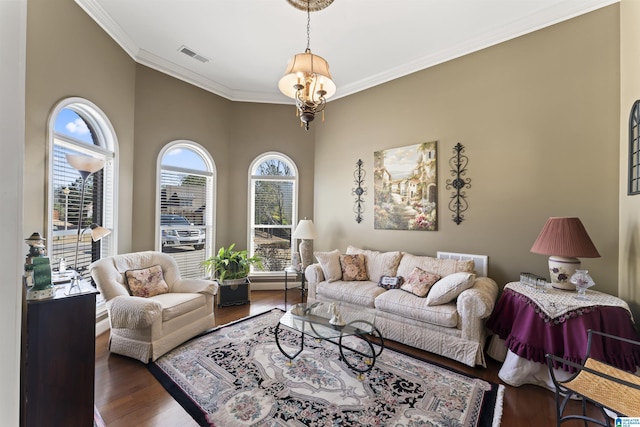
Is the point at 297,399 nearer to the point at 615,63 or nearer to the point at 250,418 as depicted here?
the point at 250,418

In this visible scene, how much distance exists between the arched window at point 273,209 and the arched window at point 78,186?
6.87ft

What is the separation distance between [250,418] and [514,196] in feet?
11.1

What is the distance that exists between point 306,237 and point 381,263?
4.13ft

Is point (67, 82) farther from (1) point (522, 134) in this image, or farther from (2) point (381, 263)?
(1) point (522, 134)

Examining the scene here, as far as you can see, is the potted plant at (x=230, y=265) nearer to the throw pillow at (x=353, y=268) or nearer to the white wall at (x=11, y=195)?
the throw pillow at (x=353, y=268)

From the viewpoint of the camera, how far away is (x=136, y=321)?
240 centimetres

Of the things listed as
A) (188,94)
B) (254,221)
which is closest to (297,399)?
(254,221)

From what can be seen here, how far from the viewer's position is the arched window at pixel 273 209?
488 centimetres

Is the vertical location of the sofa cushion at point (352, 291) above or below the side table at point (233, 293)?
above

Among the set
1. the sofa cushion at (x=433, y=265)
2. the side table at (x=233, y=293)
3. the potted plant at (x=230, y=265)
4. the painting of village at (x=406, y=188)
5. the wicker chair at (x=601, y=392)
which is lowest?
the side table at (x=233, y=293)

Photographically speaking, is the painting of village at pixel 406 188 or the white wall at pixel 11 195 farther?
the painting of village at pixel 406 188

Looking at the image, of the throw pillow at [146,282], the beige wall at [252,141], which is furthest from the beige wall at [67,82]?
the beige wall at [252,141]

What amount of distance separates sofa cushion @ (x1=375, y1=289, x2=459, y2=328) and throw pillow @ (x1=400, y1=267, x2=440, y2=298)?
0.07 meters

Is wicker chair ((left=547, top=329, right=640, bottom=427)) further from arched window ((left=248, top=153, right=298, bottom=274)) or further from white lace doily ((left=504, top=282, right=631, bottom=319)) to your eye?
arched window ((left=248, top=153, right=298, bottom=274))
